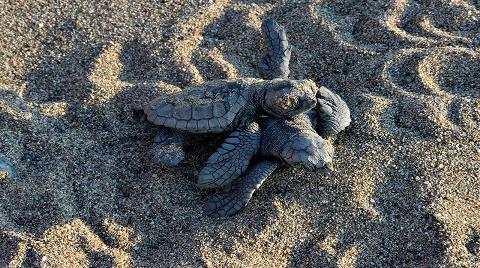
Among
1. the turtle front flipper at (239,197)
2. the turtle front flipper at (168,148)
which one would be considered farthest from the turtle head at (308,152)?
the turtle front flipper at (168,148)

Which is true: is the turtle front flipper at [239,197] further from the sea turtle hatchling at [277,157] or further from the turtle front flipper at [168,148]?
the turtle front flipper at [168,148]

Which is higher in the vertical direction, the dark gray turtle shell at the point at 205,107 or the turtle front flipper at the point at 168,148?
the dark gray turtle shell at the point at 205,107

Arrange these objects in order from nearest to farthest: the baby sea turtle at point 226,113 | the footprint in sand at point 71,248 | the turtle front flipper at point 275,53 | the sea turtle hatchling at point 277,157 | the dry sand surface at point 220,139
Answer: the footprint in sand at point 71,248 → the dry sand surface at point 220,139 → the sea turtle hatchling at point 277,157 → the baby sea turtle at point 226,113 → the turtle front flipper at point 275,53

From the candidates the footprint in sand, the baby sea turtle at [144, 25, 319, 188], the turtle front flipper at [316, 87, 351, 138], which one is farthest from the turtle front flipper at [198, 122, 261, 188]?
the footprint in sand

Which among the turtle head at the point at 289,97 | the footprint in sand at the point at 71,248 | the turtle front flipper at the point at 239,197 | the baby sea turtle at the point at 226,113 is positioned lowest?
the footprint in sand at the point at 71,248

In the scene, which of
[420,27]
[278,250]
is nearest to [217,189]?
[278,250]

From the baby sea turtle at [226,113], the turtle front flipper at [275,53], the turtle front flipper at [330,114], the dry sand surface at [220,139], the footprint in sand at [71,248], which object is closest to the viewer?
the footprint in sand at [71,248]

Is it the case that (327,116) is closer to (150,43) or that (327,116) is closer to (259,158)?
(259,158)
